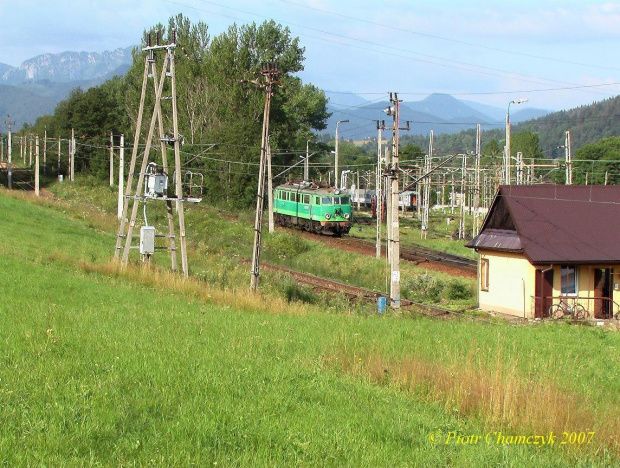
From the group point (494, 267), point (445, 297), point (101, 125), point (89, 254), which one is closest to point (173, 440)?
point (89, 254)

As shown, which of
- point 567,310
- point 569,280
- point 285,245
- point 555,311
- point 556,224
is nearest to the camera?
point 555,311

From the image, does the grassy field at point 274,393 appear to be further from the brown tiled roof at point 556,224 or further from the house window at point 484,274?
the house window at point 484,274

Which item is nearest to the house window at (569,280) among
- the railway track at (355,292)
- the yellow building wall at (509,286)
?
the yellow building wall at (509,286)

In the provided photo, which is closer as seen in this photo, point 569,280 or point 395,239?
point 395,239

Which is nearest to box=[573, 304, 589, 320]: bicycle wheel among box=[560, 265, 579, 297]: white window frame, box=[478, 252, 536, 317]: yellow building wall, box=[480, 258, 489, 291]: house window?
box=[560, 265, 579, 297]: white window frame

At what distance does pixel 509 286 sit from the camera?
3020cm

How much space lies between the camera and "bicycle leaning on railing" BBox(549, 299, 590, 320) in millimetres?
27844

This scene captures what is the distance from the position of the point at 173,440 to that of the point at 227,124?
195 feet

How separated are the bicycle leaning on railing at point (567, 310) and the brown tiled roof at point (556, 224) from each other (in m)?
1.68

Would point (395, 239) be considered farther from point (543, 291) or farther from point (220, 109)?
point (220, 109)

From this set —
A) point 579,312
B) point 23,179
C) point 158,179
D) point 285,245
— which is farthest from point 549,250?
point 23,179

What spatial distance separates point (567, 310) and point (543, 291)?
1.15 meters

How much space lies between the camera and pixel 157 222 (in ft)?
166

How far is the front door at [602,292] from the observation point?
96.5ft
